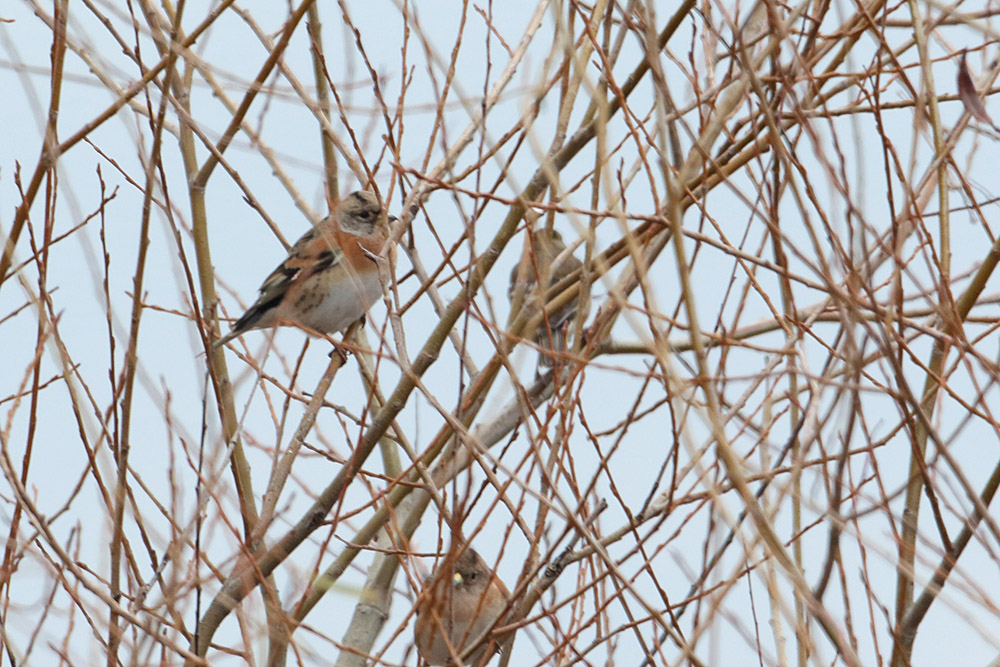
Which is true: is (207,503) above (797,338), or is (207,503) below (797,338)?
below

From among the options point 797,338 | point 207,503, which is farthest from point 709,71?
point 207,503

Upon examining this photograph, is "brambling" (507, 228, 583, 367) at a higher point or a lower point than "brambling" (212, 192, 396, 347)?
lower

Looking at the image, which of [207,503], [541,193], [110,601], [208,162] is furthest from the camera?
[208,162]

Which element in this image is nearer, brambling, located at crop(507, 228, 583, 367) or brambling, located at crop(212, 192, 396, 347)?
brambling, located at crop(507, 228, 583, 367)

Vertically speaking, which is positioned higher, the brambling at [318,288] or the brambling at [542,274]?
the brambling at [318,288]

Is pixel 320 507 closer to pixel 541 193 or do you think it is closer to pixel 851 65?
pixel 541 193

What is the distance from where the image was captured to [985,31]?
2.26m

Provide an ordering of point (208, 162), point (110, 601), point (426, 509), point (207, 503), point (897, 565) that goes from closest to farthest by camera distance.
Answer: point (897, 565) < point (110, 601) < point (207, 503) < point (426, 509) < point (208, 162)

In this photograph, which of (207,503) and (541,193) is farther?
(541,193)

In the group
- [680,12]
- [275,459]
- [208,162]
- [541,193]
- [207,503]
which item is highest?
[208,162]

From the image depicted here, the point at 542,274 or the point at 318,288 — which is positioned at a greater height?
the point at 318,288

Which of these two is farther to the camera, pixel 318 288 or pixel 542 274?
pixel 318 288

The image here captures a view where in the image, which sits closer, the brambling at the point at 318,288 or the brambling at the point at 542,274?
the brambling at the point at 542,274

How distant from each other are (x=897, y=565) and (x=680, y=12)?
1.88m
